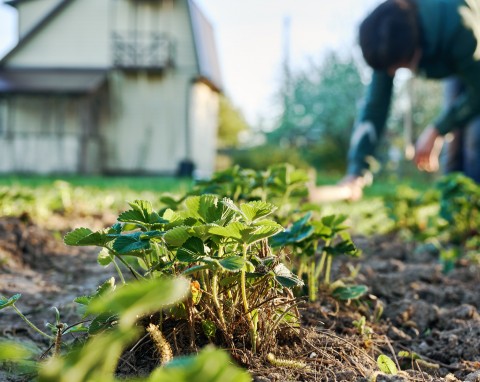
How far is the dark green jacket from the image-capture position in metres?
3.95

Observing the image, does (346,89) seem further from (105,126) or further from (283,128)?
(105,126)

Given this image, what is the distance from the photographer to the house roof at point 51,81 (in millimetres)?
15582

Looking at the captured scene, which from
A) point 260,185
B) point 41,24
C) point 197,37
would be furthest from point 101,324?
point 41,24

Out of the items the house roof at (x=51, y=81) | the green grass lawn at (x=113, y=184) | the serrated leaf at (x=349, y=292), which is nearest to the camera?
the serrated leaf at (x=349, y=292)

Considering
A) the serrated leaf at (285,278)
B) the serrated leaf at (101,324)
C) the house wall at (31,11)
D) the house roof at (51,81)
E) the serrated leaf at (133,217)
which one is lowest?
the serrated leaf at (101,324)

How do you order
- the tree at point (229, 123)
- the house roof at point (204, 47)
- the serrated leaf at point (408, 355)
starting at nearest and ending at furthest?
1. the serrated leaf at point (408, 355)
2. the house roof at point (204, 47)
3. the tree at point (229, 123)

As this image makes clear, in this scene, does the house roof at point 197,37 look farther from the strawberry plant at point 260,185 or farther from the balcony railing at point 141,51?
the strawberry plant at point 260,185

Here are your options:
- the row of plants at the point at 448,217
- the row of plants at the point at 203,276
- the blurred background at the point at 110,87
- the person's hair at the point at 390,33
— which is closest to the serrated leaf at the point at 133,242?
the row of plants at the point at 203,276

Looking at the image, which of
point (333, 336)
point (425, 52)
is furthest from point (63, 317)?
point (425, 52)

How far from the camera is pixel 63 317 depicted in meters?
1.77

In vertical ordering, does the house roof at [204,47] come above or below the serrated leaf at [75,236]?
above

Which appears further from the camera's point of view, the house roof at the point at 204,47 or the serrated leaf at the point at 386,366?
the house roof at the point at 204,47

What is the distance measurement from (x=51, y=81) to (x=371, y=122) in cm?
1318

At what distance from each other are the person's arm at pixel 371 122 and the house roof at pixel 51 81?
39.8ft
